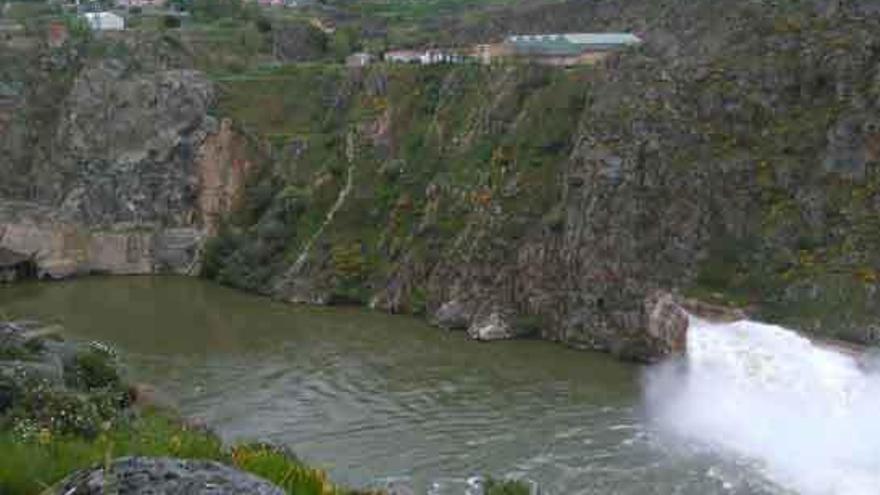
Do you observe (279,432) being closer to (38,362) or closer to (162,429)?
(38,362)

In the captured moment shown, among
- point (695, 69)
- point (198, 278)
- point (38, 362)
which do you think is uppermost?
point (695, 69)

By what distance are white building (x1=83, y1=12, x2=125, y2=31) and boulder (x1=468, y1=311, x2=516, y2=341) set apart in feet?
159

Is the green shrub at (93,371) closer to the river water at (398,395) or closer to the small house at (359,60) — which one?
the river water at (398,395)

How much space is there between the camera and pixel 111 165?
6869 centimetres

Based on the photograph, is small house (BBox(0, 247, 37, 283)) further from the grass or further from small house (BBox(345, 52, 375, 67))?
the grass

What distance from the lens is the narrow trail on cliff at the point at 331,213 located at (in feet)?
194

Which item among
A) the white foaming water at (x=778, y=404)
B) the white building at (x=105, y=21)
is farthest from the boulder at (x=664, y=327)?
the white building at (x=105, y=21)

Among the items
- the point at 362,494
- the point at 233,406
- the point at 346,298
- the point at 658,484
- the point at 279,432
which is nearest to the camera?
the point at 362,494

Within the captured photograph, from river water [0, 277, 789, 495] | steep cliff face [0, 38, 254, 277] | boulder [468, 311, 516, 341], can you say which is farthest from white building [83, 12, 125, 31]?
boulder [468, 311, 516, 341]

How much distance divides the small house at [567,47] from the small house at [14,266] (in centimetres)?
2765

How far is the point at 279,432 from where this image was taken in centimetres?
3694

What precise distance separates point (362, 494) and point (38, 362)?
31.8 ft

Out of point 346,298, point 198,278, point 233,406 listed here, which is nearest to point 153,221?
point 198,278

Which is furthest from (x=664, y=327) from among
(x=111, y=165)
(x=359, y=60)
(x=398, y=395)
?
(x=111, y=165)
